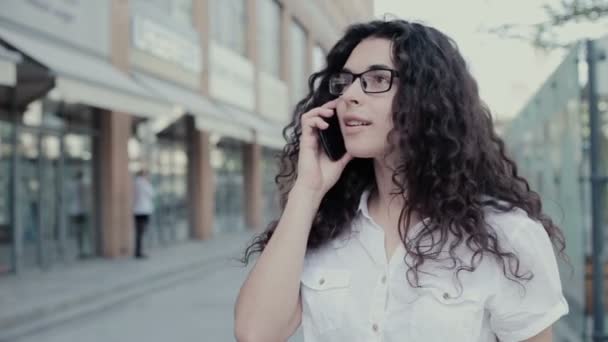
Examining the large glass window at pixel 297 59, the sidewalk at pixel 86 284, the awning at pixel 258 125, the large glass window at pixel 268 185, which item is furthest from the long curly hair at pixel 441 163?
the large glass window at pixel 297 59

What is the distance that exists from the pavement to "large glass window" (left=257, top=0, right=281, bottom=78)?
41.2ft

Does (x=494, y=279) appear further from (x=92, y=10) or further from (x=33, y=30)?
(x=92, y=10)

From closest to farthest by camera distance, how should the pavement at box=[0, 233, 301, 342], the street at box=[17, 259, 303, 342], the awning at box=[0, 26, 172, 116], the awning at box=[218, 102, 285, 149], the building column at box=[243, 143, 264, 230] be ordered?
1. the street at box=[17, 259, 303, 342]
2. the pavement at box=[0, 233, 301, 342]
3. the awning at box=[0, 26, 172, 116]
4. the awning at box=[218, 102, 285, 149]
5. the building column at box=[243, 143, 264, 230]

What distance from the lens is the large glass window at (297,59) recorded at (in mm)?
29125

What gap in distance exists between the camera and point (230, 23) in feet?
68.0

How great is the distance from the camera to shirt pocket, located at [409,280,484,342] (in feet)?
4.90

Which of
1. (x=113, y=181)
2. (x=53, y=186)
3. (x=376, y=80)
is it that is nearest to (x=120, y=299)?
(x=53, y=186)

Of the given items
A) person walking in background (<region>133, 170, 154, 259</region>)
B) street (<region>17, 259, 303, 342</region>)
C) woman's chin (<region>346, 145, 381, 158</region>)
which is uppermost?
woman's chin (<region>346, 145, 381, 158</region>)

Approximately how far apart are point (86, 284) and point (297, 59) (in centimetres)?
2196

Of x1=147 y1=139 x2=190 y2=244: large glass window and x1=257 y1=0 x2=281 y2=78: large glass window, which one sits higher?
x1=257 y1=0 x2=281 y2=78: large glass window

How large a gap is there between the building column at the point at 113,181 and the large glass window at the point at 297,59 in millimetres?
15883

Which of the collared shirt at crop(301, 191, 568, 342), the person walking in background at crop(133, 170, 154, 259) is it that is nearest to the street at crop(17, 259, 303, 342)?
the person walking in background at crop(133, 170, 154, 259)

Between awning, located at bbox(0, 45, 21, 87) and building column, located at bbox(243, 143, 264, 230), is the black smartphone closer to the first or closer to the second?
awning, located at bbox(0, 45, 21, 87)

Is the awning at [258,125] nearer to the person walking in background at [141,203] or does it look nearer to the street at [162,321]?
the person walking in background at [141,203]
